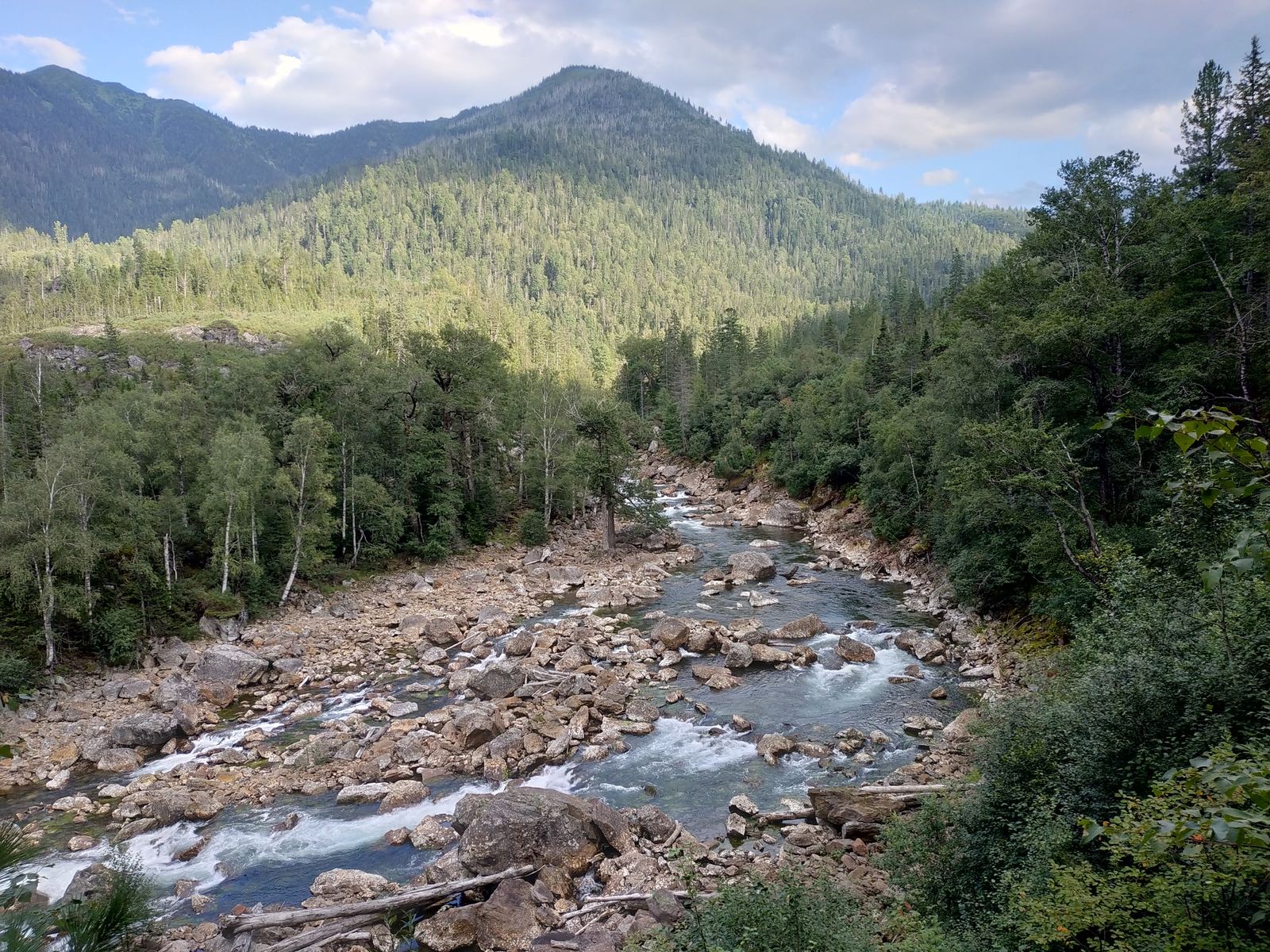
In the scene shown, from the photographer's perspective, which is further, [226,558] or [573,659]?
[226,558]

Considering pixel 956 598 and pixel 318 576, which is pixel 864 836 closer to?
pixel 956 598

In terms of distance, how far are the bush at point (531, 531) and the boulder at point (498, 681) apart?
72.8ft

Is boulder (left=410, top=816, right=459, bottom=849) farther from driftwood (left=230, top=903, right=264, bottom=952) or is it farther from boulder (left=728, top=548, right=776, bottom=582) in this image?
boulder (left=728, top=548, right=776, bottom=582)

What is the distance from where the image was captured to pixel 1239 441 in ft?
11.3

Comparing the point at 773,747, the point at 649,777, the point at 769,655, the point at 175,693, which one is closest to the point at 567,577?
the point at 769,655

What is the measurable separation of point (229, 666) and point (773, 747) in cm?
2180

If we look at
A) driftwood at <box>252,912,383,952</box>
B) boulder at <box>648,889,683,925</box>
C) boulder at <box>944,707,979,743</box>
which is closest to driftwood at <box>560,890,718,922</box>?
boulder at <box>648,889,683,925</box>

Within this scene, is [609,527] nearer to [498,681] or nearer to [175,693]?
[498,681]

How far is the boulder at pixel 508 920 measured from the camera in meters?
13.6

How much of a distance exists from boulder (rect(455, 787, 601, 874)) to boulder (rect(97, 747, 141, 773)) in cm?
1271

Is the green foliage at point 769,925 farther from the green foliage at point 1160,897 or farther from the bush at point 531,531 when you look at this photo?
the bush at point 531,531

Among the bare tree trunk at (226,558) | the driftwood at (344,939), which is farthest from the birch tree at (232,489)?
the driftwood at (344,939)

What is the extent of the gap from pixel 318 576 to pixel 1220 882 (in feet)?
131

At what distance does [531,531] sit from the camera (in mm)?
48531
